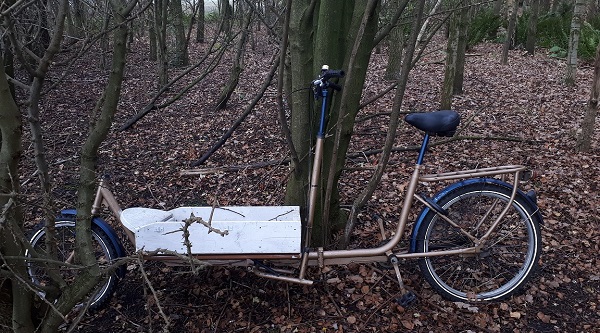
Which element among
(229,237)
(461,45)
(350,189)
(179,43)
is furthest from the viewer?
(179,43)

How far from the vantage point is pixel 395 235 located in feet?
10.1

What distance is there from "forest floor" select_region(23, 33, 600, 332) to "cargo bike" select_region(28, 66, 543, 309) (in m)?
0.18

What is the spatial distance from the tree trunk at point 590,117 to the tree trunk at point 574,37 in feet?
11.0

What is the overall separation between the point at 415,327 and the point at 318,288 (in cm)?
67

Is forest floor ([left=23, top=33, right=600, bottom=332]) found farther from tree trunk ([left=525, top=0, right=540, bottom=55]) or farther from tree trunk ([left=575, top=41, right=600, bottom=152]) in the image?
tree trunk ([left=525, top=0, right=540, bottom=55])

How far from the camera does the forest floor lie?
2.98m

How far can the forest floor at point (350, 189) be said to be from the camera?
2977 millimetres

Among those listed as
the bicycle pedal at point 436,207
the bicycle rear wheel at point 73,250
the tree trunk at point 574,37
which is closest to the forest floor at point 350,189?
the bicycle rear wheel at point 73,250

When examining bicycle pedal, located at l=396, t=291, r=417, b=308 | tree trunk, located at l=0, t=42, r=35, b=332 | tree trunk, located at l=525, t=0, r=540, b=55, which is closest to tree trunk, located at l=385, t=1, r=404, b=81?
tree trunk, located at l=525, t=0, r=540, b=55

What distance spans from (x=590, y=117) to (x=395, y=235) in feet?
11.0

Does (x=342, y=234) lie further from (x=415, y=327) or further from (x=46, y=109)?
(x=46, y=109)

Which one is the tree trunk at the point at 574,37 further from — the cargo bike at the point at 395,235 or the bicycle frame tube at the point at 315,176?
the bicycle frame tube at the point at 315,176

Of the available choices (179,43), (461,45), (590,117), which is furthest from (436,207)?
(179,43)

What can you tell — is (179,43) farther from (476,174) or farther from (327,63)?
(476,174)
